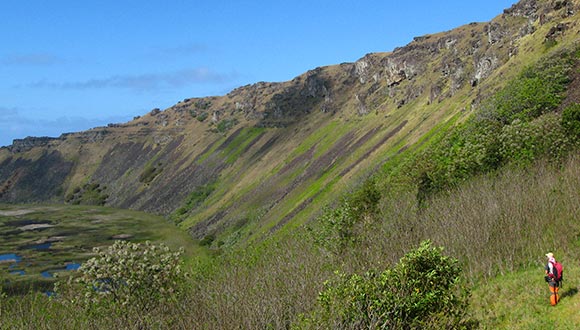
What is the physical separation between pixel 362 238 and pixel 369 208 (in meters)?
9.34

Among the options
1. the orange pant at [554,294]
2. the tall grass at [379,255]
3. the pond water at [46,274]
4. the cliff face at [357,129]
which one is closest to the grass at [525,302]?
the orange pant at [554,294]

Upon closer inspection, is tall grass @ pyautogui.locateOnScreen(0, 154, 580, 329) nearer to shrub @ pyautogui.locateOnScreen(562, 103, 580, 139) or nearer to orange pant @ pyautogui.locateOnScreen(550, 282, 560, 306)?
shrub @ pyautogui.locateOnScreen(562, 103, 580, 139)

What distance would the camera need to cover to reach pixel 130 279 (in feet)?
97.7

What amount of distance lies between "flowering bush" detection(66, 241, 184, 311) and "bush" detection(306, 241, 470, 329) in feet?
36.5

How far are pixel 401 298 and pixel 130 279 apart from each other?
16.5 metres

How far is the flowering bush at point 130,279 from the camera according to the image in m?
29.0

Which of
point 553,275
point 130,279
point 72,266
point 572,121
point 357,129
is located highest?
point 357,129

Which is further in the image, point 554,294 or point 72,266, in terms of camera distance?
point 72,266

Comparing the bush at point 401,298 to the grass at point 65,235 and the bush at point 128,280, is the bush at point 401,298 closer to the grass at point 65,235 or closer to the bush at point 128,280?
the bush at point 128,280

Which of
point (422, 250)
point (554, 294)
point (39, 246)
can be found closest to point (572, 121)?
point (554, 294)

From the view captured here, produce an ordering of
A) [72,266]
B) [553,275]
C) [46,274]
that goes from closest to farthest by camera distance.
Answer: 1. [553,275]
2. [46,274]
3. [72,266]

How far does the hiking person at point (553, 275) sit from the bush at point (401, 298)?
446cm

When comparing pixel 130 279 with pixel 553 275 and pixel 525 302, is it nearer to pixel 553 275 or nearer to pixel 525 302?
pixel 525 302

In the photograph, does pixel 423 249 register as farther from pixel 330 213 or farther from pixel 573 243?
pixel 330 213
